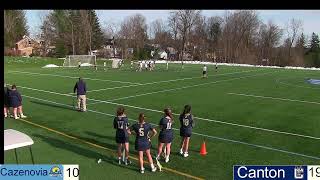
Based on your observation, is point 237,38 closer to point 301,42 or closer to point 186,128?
point 301,42

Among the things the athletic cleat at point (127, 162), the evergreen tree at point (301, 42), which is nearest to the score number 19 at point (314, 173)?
the athletic cleat at point (127, 162)

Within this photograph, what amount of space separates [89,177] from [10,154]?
298 centimetres

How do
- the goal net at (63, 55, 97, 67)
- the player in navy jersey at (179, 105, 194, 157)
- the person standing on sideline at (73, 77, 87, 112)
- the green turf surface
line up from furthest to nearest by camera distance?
the goal net at (63, 55, 97, 67)
the person standing on sideline at (73, 77, 87, 112)
the player in navy jersey at (179, 105, 194, 157)
the green turf surface

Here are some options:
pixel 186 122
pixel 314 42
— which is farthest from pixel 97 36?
pixel 186 122

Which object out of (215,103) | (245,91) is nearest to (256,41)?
(245,91)

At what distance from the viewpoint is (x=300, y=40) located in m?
93.0

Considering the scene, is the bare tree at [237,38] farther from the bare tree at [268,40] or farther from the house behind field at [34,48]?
the house behind field at [34,48]

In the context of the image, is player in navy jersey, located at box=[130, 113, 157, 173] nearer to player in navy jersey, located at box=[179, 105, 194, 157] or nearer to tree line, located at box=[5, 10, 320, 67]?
player in navy jersey, located at box=[179, 105, 194, 157]

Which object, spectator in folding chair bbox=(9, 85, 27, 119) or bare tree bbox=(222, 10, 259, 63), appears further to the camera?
bare tree bbox=(222, 10, 259, 63)

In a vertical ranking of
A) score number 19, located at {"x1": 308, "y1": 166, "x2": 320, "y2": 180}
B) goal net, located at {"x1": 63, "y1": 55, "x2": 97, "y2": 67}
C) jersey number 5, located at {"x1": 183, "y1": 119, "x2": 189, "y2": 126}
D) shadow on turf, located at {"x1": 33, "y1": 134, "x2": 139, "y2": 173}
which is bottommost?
shadow on turf, located at {"x1": 33, "y1": 134, "x2": 139, "y2": 173}

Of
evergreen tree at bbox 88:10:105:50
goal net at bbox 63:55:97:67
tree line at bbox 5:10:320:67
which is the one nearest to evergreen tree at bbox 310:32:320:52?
tree line at bbox 5:10:320:67

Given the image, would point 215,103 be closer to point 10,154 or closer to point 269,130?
point 269,130

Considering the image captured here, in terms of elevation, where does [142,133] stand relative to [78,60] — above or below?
below

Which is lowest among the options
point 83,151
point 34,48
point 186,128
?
point 83,151
